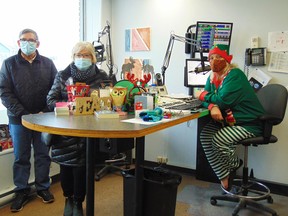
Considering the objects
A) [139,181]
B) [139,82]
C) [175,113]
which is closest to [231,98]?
[175,113]

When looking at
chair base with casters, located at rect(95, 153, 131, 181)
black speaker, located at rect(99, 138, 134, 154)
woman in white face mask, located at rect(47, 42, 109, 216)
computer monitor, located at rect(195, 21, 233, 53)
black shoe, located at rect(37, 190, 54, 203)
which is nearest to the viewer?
black speaker, located at rect(99, 138, 134, 154)

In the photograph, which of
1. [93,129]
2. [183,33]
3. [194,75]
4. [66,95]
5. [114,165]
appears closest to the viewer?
[93,129]

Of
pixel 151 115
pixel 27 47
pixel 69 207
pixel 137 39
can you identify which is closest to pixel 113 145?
pixel 151 115

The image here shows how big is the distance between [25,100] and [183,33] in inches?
71.5

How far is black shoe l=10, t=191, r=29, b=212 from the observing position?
227cm

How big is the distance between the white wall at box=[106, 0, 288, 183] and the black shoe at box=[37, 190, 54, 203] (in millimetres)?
1350

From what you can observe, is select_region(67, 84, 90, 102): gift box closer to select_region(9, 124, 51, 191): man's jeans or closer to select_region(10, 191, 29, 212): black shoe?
select_region(9, 124, 51, 191): man's jeans

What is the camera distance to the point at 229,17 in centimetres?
283

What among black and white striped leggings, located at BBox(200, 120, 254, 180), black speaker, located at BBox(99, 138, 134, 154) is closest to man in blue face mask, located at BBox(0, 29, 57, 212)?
black speaker, located at BBox(99, 138, 134, 154)

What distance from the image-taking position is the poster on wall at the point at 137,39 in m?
3.33

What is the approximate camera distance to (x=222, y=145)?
7.04 feet

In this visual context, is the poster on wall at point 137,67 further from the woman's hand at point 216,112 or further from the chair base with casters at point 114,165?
the woman's hand at point 216,112

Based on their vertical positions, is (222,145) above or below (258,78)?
below

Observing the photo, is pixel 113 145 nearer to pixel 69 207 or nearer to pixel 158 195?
pixel 158 195
